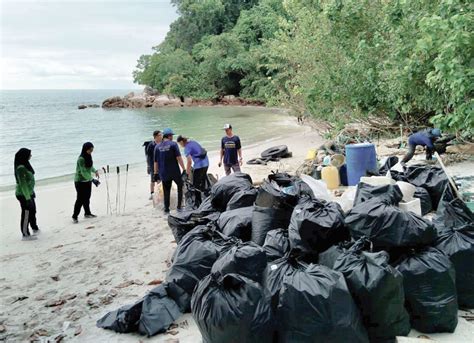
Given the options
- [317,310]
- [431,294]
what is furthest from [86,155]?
[431,294]

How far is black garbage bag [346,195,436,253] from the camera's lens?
2.99 m

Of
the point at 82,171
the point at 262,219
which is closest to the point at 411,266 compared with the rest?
the point at 262,219

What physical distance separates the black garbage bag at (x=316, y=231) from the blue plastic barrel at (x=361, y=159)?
2.88 m

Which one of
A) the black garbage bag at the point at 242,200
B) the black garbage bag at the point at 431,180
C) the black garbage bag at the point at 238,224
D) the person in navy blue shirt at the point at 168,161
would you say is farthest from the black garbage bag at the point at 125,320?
the person in navy blue shirt at the point at 168,161

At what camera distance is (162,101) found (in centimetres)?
4788

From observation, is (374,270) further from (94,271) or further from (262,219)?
(94,271)

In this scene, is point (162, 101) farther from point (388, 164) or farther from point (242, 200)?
point (242, 200)

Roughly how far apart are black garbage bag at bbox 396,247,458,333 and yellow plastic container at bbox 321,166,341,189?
11.2 feet

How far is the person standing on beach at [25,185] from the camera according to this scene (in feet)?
20.5

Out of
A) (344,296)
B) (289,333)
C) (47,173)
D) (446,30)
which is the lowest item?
(47,173)

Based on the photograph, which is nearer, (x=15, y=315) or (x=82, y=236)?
(x=15, y=315)

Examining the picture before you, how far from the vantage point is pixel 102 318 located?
11.6 ft

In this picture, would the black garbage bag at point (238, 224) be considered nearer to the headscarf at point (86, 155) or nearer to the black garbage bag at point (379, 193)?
the black garbage bag at point (379, 193)

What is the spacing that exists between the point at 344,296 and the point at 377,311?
0.93 ft
